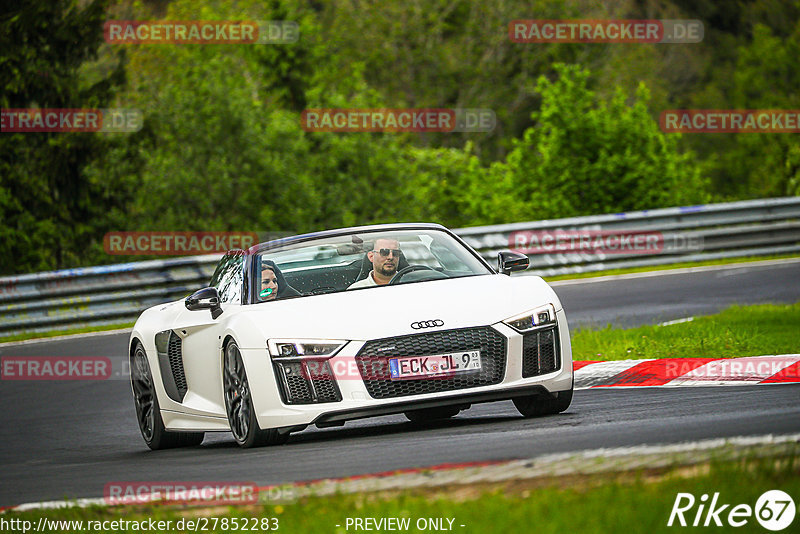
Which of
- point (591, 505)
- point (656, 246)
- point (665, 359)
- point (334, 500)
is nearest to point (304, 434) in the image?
point (665, 359)

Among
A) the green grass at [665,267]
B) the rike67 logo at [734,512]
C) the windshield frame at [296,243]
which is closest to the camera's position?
the rike67 logo at [734,512]

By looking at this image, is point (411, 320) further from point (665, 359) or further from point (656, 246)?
point (656, 246)

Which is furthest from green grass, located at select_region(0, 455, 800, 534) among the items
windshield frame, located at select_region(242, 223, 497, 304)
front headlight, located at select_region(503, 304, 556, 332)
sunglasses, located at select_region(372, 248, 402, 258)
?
sunglasses, located at select_region(372, 248, 402, 258)

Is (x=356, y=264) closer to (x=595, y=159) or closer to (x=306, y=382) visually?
(x=306, y=382)

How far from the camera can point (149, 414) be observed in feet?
33.9

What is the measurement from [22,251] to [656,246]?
657 inches

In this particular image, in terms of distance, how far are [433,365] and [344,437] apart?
3.33 feet

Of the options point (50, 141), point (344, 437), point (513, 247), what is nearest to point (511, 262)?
point (344, 437)

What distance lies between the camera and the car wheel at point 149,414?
399 inches

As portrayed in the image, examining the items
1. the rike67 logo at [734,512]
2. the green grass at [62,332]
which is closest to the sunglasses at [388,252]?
the rike67 logo at [734,512]

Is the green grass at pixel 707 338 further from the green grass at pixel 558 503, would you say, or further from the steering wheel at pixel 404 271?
the green grass at pixel 558 503

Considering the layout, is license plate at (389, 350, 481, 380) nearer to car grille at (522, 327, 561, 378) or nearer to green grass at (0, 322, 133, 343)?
car grille at (522, 327, 561, 378)

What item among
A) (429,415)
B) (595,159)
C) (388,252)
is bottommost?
(429,415)

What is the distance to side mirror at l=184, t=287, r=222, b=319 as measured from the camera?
29.9 feet
